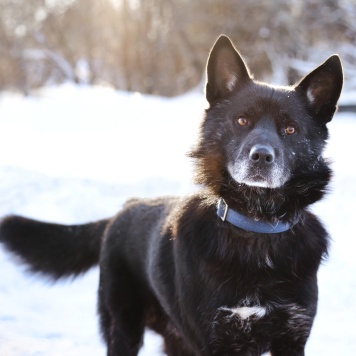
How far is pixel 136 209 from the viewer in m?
4.11

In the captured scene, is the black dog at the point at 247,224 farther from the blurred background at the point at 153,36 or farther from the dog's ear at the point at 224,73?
the blurred background at the point at 153,36

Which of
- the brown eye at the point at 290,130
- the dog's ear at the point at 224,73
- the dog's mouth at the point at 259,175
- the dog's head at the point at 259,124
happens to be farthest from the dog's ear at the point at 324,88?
the dog's mouth at the point at 259,175

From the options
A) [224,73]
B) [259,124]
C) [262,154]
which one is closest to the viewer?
[262,154]

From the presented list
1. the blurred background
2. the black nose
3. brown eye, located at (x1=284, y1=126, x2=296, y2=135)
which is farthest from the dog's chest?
the blurred background

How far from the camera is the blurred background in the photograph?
1842cm

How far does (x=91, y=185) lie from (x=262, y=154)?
5128mm

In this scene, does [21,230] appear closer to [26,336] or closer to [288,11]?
[26,336]

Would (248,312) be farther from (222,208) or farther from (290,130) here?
(290,130)

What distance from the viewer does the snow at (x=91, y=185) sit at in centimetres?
493

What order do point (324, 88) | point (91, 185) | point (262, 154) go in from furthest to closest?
1. point (91, 185)
2. point (324, 88)
3. point (262, 154)

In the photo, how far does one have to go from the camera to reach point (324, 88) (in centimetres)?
348

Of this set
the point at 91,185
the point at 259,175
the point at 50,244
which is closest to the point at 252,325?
the point at 259,175

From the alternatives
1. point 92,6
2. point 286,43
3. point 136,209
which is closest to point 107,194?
point 136,209

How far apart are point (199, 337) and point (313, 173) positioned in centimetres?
111
